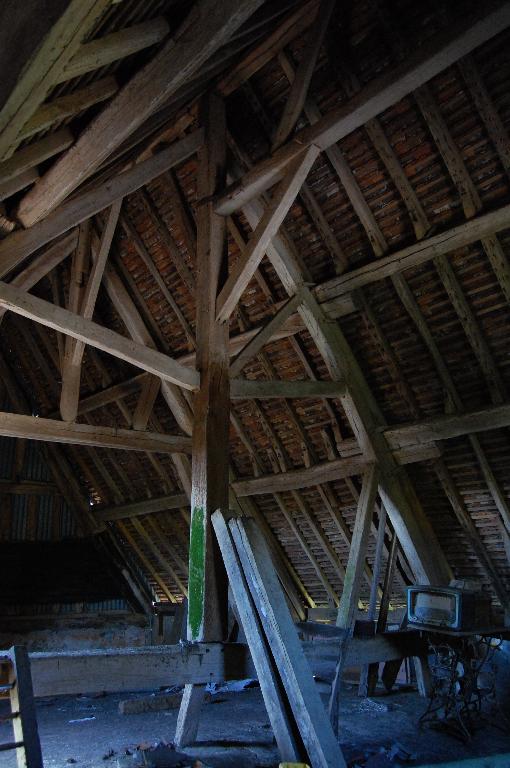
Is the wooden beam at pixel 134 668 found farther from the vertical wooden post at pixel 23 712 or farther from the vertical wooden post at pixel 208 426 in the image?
the vertical wooden post at pixel 23 712

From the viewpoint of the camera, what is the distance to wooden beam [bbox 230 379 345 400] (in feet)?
16.0

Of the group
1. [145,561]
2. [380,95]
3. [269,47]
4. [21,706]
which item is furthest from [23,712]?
[145,561]

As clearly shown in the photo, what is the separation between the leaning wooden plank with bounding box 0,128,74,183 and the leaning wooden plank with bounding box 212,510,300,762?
239cm

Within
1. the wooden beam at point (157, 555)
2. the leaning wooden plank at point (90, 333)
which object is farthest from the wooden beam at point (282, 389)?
the wooden beam at point (157, 555)

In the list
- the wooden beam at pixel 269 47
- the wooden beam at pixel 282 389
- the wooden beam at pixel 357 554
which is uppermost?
the wooden beam at pixel 269 47

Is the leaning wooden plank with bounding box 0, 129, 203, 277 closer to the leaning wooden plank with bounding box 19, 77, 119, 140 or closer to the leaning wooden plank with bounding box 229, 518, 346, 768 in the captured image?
the leaning wooden plank with bounding box 19, 77, 119, 140

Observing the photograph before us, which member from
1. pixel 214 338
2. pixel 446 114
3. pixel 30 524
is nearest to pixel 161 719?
pixel 214 338

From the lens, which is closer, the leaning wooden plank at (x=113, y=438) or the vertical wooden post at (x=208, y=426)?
the vertical wooden post at (x=208, y=426)

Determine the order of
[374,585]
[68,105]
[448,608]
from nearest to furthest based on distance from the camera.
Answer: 1. [68,105]
2. [448,608]
3. [374,585]

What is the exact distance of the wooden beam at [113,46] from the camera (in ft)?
8.12

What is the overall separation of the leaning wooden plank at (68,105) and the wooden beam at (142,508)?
18.7 ft

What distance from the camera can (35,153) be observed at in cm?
321

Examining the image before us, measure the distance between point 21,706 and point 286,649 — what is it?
1266 millimetres

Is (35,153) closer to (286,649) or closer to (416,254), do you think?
(286,649)
